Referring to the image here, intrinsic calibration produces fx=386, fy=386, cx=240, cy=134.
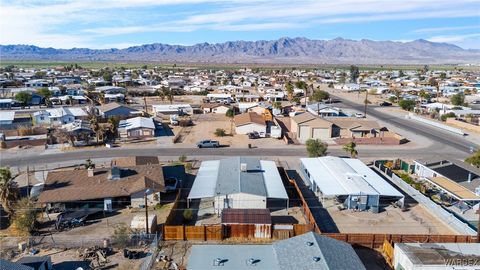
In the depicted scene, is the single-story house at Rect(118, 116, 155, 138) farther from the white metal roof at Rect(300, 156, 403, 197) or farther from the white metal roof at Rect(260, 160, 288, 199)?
the white metal roof at Rect(300, 156, 403, 197)

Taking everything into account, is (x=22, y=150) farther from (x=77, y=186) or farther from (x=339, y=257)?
(x=339, y=257)

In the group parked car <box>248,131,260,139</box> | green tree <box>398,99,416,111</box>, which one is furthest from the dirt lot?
green tree <box>398,99,416,111</box>

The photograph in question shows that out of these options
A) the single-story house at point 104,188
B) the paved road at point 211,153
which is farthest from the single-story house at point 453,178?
the single-story house at point 104,188

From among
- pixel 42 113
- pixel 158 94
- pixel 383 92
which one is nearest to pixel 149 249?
pixel 42 113

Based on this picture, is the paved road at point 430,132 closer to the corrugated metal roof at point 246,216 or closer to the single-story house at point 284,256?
the corrugated metal roof at point 246,216

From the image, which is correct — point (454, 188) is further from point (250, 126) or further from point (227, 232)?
point (250, 126)

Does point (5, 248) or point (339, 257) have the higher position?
point (339, 257)

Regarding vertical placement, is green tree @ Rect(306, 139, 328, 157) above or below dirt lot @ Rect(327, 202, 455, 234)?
above
